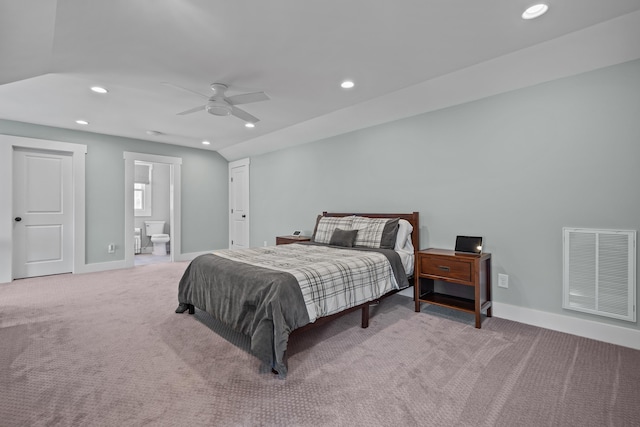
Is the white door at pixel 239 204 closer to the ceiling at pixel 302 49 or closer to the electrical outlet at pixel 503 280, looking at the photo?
the ceiling at pixel 302 49

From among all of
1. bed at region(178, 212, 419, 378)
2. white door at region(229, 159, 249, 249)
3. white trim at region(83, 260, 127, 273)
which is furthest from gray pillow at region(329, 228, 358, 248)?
white trim at region(83, 260, 127, 273)

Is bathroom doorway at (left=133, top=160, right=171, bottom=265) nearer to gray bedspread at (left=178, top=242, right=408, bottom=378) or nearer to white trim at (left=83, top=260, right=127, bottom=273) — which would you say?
white trim at (left=83, top=260, right=127, bottom=273)

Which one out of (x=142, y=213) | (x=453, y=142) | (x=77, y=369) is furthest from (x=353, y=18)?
(x=142, y=213)

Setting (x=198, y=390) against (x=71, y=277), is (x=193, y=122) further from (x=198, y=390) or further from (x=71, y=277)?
(x=198, y=390)

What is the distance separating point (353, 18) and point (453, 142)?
6.32ft

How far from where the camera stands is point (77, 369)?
2008 millimetres

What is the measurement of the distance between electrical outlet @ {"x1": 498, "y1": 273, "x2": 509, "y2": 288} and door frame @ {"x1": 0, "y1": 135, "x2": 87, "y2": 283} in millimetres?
6257

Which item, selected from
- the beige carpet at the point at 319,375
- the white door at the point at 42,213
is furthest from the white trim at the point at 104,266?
the beige carpet at the point at 319,375

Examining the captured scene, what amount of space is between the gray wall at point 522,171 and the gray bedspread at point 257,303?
220 centimetres

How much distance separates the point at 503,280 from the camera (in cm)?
297

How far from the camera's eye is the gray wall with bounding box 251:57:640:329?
94.6 inches

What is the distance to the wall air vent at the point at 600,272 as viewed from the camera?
7.59 ft

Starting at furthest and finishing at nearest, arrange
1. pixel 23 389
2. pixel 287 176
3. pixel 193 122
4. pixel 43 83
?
1. pixel 287 176
2. pixel 193 122
3. pixel 43 83
4. pixel 23 389

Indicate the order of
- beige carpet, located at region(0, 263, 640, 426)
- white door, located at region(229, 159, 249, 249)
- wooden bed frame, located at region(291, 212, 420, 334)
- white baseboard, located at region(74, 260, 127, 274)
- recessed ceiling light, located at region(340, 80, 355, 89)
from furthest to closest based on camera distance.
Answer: white door, located at region(229, 159, 249, 249) → white baseboard, located at region(74, 260, 127, 274) → recessed ceiling light, located at region(340, 80, 355, 89) → wooden bed frame, located at region(291, 212, 420, 334) → beige carpet, located at region(0, 263, 640, 426)
